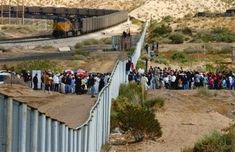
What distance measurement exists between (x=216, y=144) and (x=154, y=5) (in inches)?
4822

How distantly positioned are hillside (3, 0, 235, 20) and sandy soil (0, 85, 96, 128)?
93099 millimetres

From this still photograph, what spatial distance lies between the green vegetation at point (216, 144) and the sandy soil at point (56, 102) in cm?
755

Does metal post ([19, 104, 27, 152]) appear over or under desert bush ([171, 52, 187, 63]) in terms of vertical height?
over

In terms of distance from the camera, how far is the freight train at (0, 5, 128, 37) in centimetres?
9869

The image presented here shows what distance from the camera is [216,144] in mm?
21359

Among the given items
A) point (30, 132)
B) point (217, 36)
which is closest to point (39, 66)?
point (217, 36)

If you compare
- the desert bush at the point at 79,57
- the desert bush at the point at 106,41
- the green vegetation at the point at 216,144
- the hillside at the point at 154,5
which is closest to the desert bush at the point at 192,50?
the desert bush at the point at 79,57

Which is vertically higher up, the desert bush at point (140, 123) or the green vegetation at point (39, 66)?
the desert bush at point (140, 123)

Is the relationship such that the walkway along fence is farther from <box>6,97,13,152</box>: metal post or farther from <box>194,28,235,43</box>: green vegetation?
<box>194,28,235,43</box>: green vegetation

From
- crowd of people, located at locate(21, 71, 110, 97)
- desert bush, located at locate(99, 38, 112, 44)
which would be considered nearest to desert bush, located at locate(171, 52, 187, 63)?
desert bush, located at locate(99, 38, 112, 44)

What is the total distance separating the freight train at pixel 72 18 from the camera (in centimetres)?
9869

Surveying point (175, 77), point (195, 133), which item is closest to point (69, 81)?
point (175, 77)

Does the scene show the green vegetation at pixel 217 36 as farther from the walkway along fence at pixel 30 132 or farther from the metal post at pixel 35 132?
the metal post at pixel 35 132

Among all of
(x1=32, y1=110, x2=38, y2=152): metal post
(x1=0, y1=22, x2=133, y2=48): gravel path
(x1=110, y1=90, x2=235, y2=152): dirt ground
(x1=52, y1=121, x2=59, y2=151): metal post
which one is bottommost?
(x1=0, y1=22, x2=133, y2=48): gravel path
